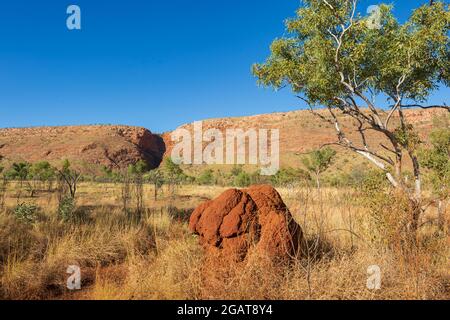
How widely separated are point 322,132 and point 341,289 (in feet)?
246

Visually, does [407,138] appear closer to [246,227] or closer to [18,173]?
[246,227]

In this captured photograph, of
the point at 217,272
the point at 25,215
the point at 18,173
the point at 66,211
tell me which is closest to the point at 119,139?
the point at 18,173

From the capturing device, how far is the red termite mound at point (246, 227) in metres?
5.17

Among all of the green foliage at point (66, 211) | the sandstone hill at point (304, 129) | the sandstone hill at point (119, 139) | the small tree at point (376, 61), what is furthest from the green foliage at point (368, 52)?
the sandstone hill at point (119, 139)

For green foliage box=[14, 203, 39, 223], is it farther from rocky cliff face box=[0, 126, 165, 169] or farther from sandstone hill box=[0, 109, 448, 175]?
rocky cliff face box=[0, 126, 165, 169]

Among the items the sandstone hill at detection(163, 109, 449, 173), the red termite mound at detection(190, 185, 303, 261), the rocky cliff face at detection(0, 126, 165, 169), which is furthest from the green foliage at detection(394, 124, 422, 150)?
the rocky cliff face at detection(0, 126, 165, 169)

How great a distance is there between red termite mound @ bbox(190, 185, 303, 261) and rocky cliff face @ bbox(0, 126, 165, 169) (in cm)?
7330

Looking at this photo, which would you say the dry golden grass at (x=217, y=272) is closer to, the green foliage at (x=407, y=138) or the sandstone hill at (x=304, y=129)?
the green foliage at (x=407, y=138)

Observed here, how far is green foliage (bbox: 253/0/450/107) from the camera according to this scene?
293 inches

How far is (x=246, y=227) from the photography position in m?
5.34

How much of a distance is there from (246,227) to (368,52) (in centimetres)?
514

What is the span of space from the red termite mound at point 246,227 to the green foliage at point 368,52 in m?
3.67
